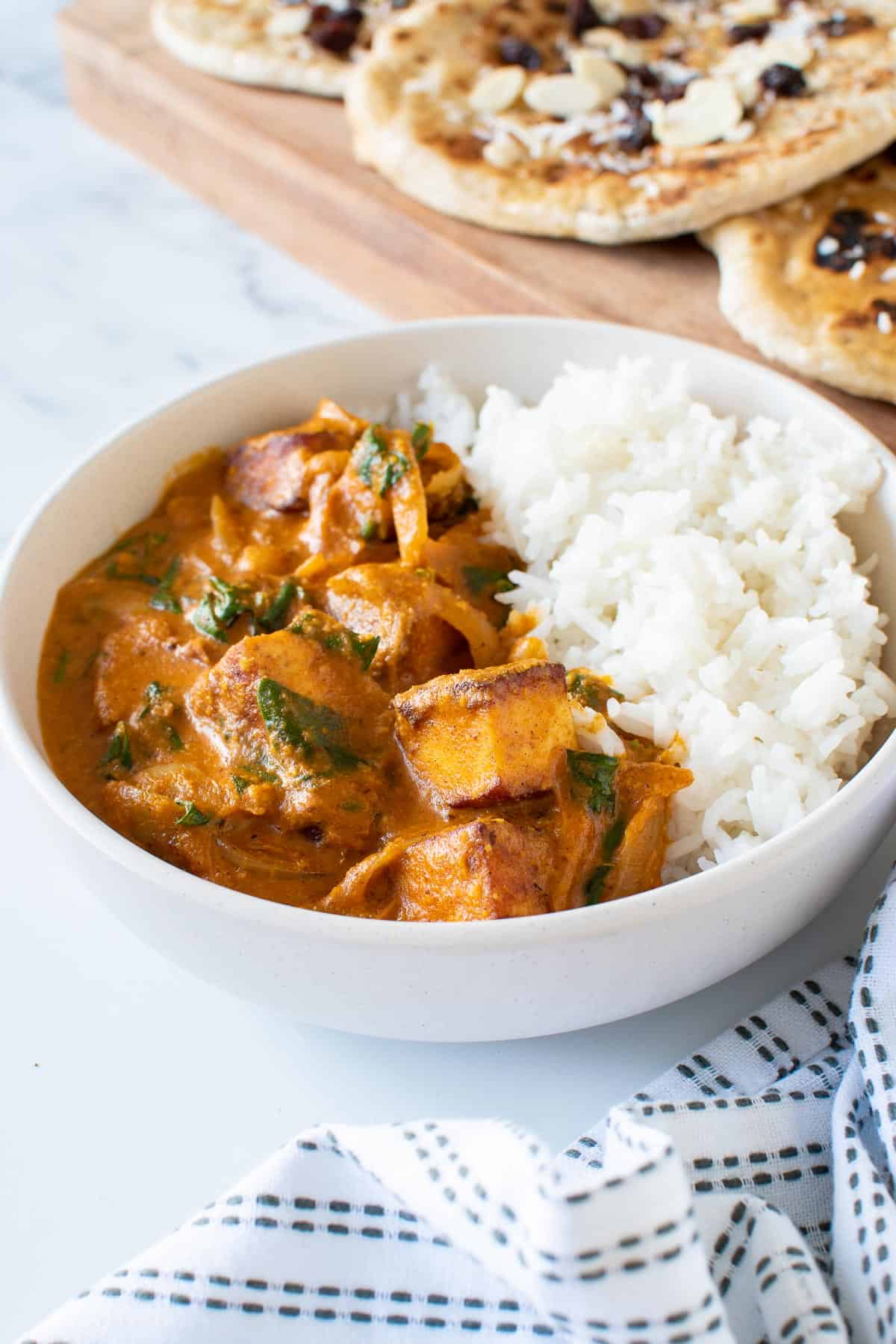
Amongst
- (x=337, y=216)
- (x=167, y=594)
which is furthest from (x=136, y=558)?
(x=337, y=216)

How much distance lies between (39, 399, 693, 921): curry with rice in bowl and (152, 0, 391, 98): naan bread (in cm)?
214

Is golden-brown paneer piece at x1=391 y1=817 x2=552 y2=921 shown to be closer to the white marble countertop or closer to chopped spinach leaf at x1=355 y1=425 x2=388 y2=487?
the white marble countertop

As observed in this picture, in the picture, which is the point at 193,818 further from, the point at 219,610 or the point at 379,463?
the point at 379,463

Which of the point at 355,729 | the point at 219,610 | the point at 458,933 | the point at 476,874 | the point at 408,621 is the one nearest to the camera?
the point at 458,933

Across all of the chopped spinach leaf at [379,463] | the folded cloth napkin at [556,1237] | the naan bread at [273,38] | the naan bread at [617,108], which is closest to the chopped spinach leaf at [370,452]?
the chopped spinach leaf at [379,463]

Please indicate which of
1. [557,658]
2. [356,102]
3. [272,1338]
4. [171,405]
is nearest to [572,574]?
[557,658]

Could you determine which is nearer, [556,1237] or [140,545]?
[556,1237]

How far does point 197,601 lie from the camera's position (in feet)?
9.05

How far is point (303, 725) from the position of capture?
234 centimetres

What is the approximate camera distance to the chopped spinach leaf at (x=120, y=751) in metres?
2.43

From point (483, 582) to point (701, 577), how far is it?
472mm

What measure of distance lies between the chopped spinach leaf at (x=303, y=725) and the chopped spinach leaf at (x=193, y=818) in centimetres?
18

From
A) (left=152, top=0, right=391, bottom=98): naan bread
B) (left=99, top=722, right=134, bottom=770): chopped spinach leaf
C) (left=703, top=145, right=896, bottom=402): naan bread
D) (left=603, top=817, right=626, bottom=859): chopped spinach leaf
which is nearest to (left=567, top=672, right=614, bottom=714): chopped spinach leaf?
(left=603, top=817, right=626, bottom=859): chopped spinach leaf

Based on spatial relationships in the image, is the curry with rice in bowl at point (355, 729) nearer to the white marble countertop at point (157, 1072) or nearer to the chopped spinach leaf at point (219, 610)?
the chopped spinach leaf at point (219, 610)
